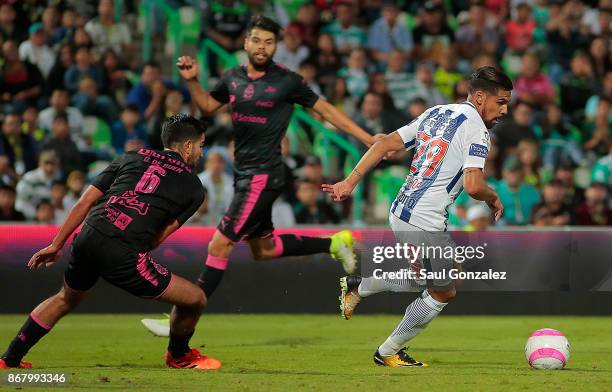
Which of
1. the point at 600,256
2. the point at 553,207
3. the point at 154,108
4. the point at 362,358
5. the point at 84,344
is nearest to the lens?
the point at 362,358

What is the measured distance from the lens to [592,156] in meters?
16.3

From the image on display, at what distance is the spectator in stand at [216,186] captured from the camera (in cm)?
1409

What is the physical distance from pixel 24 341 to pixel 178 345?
108cm

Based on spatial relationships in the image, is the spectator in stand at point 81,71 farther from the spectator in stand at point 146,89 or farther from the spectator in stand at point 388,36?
the spectator in stand at point 388,36

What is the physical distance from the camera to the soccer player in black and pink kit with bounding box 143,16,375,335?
10227 millimetres

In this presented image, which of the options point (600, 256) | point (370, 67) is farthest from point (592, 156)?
point (600, 256)

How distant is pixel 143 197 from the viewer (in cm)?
802

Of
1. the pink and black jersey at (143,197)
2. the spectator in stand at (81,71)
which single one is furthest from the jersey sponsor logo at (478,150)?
the spectator in stand at (81,71)

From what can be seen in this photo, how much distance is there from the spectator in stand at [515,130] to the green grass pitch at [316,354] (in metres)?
3.79

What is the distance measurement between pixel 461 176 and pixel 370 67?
356 inches

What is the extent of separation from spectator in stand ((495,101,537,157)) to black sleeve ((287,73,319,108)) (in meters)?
6.20

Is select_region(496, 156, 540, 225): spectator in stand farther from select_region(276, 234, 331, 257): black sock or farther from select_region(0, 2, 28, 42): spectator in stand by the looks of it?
select_region(0, 2, 28, 42): spectator in stand

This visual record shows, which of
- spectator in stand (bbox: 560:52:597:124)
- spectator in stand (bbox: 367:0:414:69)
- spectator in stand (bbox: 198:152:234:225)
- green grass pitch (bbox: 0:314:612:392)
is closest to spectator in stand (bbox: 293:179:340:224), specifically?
spectator in stand (bbox: 198:152:234:225)

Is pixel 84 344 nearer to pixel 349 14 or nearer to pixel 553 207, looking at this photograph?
pixel 553 207
